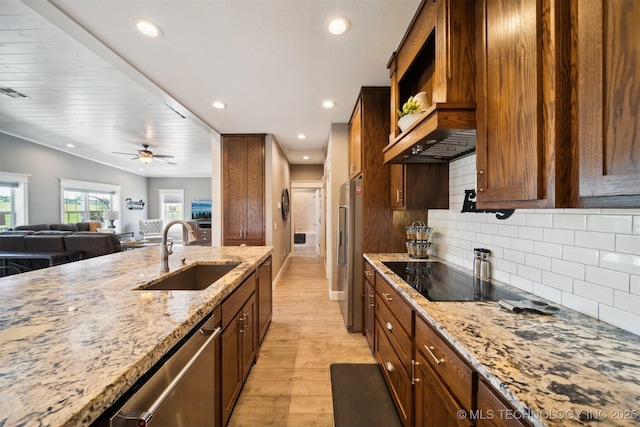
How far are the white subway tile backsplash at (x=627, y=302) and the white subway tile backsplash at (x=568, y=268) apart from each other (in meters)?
0.13

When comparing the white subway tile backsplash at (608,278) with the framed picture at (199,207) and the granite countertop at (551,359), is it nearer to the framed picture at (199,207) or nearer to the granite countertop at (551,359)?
the granite countertop at (551,359)

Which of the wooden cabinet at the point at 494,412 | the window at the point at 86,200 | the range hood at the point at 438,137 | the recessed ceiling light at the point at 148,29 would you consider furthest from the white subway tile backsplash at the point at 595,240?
the window at the point at 86,200

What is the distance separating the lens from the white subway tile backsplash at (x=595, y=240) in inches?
37.7

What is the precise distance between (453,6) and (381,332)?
6.95ft

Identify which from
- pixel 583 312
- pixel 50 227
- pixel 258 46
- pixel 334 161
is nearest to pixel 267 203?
pixel 334 161

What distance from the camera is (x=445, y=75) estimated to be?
1.26 metres

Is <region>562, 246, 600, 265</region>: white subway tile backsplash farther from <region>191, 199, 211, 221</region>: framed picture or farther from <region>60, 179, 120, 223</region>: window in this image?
<region>191, 199, 211, 221</region>: framed picture

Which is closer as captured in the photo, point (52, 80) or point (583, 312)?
point (583, 312)

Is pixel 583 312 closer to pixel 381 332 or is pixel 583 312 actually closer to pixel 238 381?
pixel 381 332

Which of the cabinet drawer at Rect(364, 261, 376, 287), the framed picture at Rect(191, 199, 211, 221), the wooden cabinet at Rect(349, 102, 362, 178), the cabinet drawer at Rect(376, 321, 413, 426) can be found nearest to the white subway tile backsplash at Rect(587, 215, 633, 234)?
the cabinet drawer at Rect(376, 321, 413, 426)

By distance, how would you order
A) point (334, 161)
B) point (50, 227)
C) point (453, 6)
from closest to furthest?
point (453, 6)
point (334, 161)
point (50, 227)

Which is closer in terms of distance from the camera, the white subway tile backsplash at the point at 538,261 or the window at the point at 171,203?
the white subway tile backsplash at the point at 538,261

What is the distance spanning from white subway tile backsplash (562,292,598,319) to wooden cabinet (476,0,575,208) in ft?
1.72

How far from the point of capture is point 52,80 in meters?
2.75
